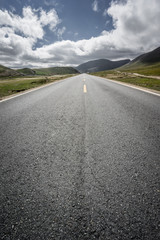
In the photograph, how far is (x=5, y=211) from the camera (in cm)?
115

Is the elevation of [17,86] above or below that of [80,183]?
above

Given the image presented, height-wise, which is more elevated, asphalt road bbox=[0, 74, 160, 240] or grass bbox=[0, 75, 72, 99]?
grass bbox=[0, 75, 72, 99]

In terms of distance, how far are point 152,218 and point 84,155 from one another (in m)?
1.08

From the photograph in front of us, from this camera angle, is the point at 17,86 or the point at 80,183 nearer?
the point at 80,183

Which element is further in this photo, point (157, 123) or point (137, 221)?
point (157, 123)

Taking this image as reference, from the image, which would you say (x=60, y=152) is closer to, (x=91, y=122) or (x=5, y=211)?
(x=5, y=211)

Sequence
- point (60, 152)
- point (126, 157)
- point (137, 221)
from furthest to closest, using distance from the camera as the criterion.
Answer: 1. point (60, 152)
2. point (126, 157)
3. point (137, 221)

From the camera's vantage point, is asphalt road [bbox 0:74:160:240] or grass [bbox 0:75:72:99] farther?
grass [bbox 0:75:72:99]

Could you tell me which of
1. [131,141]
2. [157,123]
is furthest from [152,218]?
[157,123]

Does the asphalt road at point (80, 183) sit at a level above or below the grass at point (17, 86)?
below

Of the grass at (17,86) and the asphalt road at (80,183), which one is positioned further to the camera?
the grass at (17,86)

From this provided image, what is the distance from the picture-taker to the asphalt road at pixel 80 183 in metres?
1.03

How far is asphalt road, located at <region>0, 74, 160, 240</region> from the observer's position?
1.03 m

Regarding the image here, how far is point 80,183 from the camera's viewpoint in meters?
1.43
